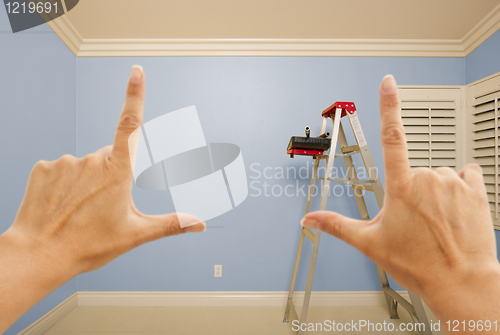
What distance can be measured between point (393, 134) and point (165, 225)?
1.00ft

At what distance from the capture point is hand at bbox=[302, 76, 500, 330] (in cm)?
29

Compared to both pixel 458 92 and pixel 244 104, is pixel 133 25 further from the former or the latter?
pixel 458 92

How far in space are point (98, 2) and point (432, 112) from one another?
→ 254cm

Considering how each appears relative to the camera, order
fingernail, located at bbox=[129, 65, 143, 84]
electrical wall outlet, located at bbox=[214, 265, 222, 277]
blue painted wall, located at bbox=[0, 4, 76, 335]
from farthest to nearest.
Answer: electrical wall outlet, located at bbox=[214, 265, 222, 277]
blue painted wall, located at bbox=[0, 4, 76, 335]
fingernail, located at bbox=[129, 65, 143, 84]

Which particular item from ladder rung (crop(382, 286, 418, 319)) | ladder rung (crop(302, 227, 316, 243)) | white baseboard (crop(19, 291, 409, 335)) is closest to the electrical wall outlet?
white baseboard (crop(19, 291, 409, 335))

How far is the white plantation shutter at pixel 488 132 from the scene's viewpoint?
5.34 feet

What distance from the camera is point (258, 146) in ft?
6.81

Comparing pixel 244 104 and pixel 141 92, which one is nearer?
pixel 141 92

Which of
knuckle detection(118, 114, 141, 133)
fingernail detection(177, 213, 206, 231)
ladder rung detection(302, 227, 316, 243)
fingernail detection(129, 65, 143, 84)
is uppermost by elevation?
fingernail detection(129, 65, 143, 84)

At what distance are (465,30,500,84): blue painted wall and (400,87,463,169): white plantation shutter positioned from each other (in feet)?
0.47

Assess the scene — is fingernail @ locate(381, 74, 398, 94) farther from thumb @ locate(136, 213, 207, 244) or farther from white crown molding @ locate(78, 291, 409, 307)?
white crown molding @ locate(78, 291, 409, 307)

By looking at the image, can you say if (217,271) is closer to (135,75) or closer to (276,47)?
(276,47)

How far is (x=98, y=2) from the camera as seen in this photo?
1.58 meters

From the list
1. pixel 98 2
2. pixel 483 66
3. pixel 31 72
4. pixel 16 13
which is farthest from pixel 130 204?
pixel 483 66
